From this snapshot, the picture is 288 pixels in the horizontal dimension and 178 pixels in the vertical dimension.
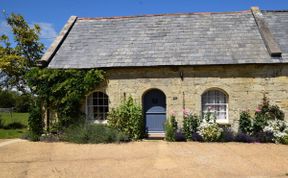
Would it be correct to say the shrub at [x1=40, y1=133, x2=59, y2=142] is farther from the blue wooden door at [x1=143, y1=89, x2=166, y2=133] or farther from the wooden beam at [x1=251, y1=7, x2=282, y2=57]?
the wooden beam at [x1=251, y1=7, x2=282, y2=57]

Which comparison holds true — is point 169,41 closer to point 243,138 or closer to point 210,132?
point 210,132

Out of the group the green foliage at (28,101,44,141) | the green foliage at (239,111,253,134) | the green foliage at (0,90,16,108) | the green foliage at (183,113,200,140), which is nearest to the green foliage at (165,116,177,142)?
the green foliage at (183,113,200,140)

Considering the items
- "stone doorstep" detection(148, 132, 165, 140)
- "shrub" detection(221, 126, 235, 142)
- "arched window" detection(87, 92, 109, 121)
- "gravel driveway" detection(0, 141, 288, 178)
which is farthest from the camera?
"arched window" detection(87, 92, 109, 121)

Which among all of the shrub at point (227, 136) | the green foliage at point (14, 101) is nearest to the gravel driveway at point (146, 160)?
the shrub at point (227, 136)

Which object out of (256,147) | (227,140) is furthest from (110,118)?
(256,147)

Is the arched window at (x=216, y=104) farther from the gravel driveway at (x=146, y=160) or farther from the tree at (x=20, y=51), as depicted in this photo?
the tree at (x=20, y=51)

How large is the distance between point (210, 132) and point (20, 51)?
14.8 m

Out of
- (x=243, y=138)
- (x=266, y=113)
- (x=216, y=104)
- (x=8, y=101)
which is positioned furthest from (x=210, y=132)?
(x=8, y=101)

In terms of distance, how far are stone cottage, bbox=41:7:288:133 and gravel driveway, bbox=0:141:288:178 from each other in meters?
Answer: 2.35

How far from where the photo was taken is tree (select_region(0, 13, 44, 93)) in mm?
20750

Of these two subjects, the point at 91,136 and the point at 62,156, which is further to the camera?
the point at 91,136

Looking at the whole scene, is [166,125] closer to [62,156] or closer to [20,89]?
[62,156]

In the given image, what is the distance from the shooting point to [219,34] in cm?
1580

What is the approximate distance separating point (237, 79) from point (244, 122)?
6.34ft
